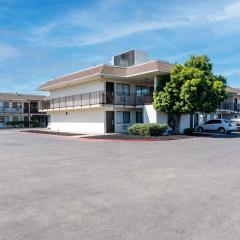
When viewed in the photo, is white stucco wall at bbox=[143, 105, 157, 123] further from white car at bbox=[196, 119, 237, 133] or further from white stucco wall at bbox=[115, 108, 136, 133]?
white car at bbox=[196, 119, 237, 133]

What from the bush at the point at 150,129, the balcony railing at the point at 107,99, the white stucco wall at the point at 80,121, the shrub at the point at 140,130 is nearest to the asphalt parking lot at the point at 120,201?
A: the bush at the point at 150,129

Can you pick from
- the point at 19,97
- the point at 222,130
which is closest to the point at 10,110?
the point at 19,97

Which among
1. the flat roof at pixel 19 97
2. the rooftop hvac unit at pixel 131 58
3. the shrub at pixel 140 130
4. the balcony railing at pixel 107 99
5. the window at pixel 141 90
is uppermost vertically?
the rooftop hvac unit at pixel 131 58

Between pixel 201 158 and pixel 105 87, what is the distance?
18.9 metres

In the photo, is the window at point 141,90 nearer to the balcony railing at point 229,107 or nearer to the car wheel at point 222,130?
the car wheel at point 222,130

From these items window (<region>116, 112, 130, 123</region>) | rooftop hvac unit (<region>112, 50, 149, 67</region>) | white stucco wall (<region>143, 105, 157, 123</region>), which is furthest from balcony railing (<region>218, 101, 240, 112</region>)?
window (<region>116, 112, 130, 123</region>)

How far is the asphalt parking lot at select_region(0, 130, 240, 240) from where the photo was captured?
16.1 feet

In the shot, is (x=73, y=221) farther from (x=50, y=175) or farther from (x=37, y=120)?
(x=37, y=120)

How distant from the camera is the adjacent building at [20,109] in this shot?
193 feet

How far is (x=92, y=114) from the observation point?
33.0 meters

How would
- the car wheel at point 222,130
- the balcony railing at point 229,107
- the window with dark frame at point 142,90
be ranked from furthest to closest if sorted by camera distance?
the balcony railing at point 229,107 < the window with dark frame at point 142,90 < the car wheel at point 222,130

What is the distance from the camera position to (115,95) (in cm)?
3067

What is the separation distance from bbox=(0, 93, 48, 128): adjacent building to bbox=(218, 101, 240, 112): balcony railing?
33.2 meters

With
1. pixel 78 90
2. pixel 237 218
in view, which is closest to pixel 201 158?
pixel 237 218
